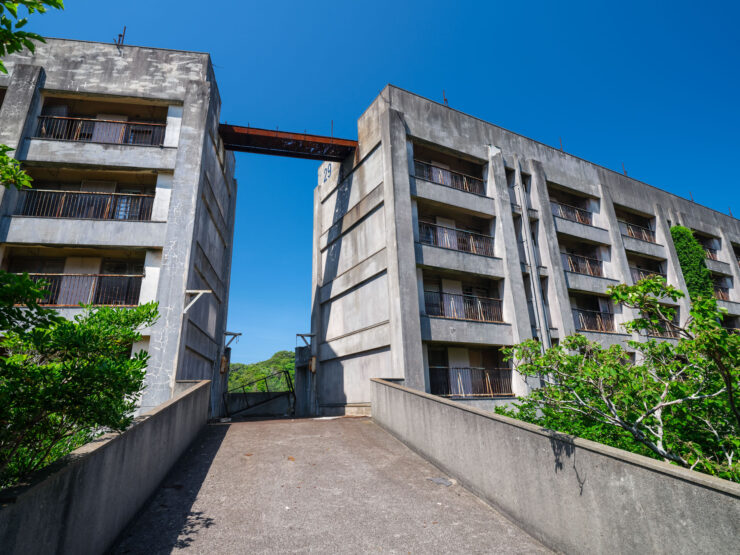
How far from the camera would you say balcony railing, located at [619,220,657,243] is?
24.8 meters

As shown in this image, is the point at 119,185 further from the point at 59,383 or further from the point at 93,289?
the point at 59,383

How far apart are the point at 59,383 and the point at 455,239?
15998mm

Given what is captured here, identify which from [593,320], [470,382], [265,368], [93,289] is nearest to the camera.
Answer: [93,289]

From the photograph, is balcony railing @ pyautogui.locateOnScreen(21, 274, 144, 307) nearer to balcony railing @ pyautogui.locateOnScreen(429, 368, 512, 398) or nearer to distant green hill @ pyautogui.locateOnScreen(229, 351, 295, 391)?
balcony railing @ pyautogui.locateOnScreen(429, 368, 512, 398)

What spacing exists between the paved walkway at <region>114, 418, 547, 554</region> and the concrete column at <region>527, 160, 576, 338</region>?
1264 cm

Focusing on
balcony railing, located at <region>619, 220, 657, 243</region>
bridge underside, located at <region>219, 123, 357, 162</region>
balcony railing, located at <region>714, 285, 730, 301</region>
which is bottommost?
balcony railing, located at <region>714, 285, 730, 301</region>

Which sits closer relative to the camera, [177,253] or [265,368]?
[177,253]

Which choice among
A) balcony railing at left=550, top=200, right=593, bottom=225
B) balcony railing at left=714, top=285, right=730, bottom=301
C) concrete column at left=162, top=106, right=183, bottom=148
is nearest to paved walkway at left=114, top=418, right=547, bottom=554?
concrete column at left=162, top=106, right=183, bottom=148

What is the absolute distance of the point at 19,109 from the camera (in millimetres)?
14266

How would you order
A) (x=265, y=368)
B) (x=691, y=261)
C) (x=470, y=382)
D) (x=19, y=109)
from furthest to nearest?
1. (x=265, y=368)
2. (x=691, y=261)
3. (x=470, y=382)
4. (x=19, y=109)

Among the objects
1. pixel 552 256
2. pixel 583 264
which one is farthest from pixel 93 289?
pixel 583 264

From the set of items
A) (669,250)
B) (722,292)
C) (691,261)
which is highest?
(669,250)

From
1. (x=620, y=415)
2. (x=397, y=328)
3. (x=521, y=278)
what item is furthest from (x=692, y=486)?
(x=521, y=278)

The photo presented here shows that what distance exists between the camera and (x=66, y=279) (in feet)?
44.2
